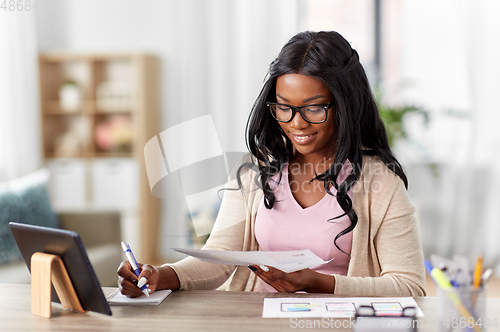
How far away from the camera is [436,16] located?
339cm

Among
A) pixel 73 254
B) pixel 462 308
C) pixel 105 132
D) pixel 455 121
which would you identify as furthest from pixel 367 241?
pixel 105 132

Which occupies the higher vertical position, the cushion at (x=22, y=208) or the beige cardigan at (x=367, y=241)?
the beige cardigan at (x=367, y=241)

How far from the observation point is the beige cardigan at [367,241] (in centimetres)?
122

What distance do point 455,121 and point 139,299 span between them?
2.89 meters

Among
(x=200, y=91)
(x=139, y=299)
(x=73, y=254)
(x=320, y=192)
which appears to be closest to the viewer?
(x=73, y=254)

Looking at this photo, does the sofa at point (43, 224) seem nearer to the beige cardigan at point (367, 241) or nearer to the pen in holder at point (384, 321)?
the beige cardigan at point (367, 241)

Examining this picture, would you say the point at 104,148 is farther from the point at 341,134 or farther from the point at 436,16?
the point at 341,134

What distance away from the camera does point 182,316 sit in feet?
3.30

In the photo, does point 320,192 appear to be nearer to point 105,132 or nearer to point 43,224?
point 43,224

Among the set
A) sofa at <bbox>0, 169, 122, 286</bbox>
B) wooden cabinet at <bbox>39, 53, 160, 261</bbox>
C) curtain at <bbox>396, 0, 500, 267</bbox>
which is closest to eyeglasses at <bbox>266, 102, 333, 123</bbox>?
sofa at <bbox>0, 169, 122, 286</bbox>

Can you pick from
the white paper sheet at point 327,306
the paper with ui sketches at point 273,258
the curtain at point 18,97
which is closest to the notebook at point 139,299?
the paper with ui sketches at point 273,258

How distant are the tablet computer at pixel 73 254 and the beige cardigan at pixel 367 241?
0.25 m

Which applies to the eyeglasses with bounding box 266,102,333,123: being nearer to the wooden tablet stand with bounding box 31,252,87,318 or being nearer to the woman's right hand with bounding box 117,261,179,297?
the woman's right hand with bounding box 117,261,179,297

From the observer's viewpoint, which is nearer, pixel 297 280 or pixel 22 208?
pixel 297 280
